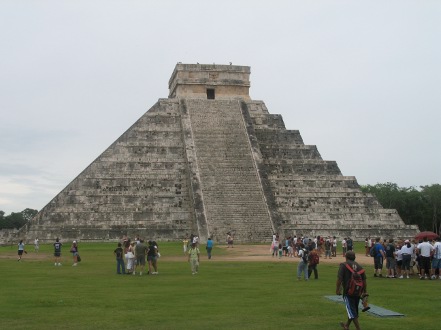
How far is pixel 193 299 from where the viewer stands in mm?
13898

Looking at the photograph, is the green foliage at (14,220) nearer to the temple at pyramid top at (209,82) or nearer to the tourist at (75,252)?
the temple at pyramid top at (209,82)

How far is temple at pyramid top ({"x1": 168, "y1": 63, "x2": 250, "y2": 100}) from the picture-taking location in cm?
4441

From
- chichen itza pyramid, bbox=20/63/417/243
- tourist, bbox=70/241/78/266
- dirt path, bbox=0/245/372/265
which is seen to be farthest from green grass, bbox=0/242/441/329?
chichen itza pyramid, bbox=20/63/417/243

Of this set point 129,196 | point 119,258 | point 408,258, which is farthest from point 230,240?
point 408,258

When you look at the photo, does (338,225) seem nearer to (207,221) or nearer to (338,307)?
(207,221)

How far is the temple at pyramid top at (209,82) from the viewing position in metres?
44.4

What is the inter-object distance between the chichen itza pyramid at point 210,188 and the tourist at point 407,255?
15247 millimetres

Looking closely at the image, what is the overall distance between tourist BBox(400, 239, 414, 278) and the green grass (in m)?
1.06

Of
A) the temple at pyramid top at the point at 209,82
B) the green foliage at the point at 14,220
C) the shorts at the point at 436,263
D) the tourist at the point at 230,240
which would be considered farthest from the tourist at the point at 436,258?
the green foliage at the point at 14,220

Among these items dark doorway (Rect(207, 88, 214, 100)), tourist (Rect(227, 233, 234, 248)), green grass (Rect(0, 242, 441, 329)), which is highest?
dark doorway (Rect(207, 88, 214, 100))

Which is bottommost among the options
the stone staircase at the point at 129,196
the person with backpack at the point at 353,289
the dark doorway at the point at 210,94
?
the person with backpack at the point at 353,289

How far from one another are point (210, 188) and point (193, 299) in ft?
74.5

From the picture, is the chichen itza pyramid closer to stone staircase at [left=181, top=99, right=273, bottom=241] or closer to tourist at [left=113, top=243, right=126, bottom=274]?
stone staircase at [left=181, top=99, right=273, bottom=241]

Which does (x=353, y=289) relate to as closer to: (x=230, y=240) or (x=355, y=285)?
(x=355, y=285)
